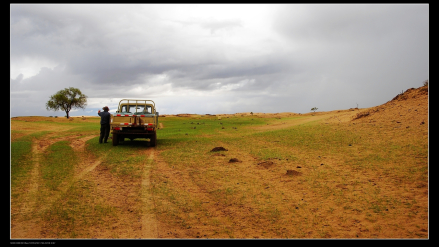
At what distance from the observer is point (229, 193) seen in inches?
316

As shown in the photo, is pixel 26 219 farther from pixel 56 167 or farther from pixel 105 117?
pixel 105 117

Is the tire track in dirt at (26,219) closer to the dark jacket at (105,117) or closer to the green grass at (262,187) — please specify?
the green grass at (262,187)

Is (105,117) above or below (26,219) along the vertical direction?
above

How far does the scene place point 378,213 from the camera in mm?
6176

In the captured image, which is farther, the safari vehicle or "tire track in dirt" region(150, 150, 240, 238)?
the safari vehicle

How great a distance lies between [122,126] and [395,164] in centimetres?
1369

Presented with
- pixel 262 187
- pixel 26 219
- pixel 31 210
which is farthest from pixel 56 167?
pixel 262 187

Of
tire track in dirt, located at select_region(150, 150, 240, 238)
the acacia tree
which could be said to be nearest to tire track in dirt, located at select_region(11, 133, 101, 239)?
tire track in dirt, located at select_region(150, 150, 240, 238)

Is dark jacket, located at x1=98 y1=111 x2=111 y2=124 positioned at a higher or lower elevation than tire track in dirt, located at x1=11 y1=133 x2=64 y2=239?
higher

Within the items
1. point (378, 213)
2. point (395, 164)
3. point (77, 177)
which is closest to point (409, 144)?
point (395, 164)

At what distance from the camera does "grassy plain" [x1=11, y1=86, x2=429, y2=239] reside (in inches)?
219

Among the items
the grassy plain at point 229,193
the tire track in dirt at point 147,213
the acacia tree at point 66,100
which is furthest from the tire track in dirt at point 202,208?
the acacia tree at point 66,100

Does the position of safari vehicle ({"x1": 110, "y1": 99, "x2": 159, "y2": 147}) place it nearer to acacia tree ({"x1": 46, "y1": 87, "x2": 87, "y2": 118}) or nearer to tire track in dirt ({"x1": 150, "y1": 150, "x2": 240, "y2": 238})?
tire track in dirt ({"x1": 150, "y1": 150, "x2": 240, "y2": 238})

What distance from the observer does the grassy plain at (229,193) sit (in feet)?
18.2
